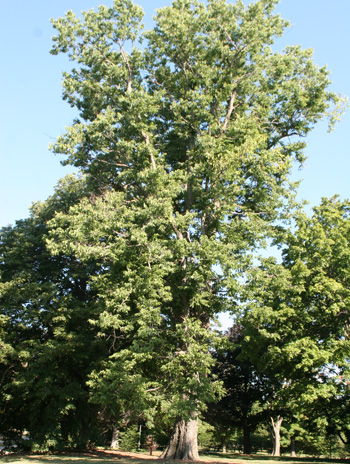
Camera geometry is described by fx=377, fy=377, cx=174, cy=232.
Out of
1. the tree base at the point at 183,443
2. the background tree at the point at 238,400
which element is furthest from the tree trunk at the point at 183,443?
the background tree at the point at 238,400

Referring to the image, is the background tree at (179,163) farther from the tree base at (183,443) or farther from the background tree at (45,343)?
the background tree at (45,343)

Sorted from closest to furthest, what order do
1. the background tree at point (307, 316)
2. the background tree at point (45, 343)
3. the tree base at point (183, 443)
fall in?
the background tree at point (307, 316) → the tree base at point (183, 443) → the background tree at point (45, 343)

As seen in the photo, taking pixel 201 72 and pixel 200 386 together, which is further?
pixel 201 72

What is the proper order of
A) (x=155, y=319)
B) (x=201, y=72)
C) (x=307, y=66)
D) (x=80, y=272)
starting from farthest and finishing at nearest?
(x=80, y=272), (x=307, y=66), (x=201, y=72), (x=155, y=319)

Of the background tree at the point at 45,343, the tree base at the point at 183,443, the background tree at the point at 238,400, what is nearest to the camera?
the tree base at the point at 183,443

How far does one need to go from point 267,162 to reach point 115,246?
703 centimetres

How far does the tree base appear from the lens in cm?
1412

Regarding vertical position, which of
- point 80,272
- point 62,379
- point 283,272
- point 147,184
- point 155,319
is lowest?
point 62,379

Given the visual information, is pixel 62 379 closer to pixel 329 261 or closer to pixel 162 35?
pixel 329 261

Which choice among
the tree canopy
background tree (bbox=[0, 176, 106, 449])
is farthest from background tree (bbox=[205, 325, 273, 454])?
the tree canopy

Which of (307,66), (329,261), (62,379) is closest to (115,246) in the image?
(329,261)

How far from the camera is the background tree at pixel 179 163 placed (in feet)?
45.8

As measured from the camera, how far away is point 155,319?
→ 13.5m

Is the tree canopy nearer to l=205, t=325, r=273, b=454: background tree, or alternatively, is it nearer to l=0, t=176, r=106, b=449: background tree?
l=0, t=176, r=106, b=449: background tree
